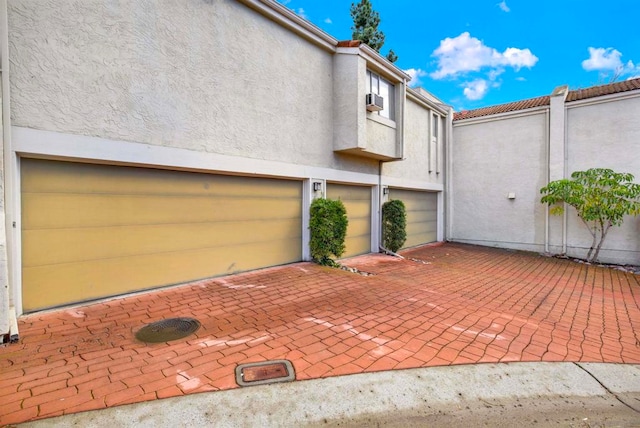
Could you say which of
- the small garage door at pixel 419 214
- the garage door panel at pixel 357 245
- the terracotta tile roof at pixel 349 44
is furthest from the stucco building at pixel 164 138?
the small garage door at pixel 419 214

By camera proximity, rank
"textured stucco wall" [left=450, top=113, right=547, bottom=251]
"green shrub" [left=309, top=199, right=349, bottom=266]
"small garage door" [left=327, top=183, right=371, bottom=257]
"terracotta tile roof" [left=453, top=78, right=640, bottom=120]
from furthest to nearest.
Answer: "textured stucco wall" [left=450, top=113, right=547, bottom=251]
"terracotta tile roof" [left=453, top=78, right=640, bottom=120]
"small garage door" [left=327, top=183, right=371, bottom=257]
"green shrub" [left=309, top=199, right=349, bottom=266]

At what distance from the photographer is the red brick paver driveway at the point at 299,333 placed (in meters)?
2.89

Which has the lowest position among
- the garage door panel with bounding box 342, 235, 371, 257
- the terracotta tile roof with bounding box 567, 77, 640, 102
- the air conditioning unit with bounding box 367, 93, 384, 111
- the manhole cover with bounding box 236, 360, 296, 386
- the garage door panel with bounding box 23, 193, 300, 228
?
the manhole cover with bounding box 236, 360, 296, 386

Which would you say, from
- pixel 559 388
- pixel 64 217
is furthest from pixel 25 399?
pixel 559 388

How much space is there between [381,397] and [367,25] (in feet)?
72.1

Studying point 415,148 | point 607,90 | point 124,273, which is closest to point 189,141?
point 124,273

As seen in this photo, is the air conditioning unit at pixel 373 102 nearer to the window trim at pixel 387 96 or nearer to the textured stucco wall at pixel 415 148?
the window trim at pixel 387 96

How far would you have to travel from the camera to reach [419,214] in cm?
1330

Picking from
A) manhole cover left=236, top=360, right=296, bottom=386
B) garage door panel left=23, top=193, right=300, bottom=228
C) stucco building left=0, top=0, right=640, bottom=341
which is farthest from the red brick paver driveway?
garage door panel left=23, top=193, right=300, bottom=228

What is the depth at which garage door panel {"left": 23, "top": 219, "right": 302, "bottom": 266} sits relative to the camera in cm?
457

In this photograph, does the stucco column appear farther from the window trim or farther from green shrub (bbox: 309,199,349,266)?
green shrub (bbox: 309,199,349,266)

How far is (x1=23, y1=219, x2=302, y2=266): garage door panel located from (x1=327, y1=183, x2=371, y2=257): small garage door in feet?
8.89

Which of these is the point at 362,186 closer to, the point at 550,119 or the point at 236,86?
the point at 236,86

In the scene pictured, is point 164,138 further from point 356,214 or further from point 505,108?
point 505,108
